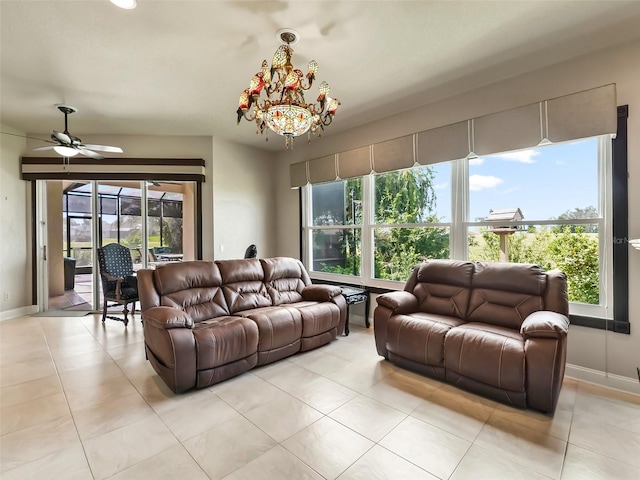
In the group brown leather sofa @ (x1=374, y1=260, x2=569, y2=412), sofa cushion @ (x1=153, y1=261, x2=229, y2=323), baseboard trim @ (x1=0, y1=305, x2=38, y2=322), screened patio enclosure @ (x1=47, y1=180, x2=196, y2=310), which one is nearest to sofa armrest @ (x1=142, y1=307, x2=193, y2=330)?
sofa cushion @ (x1=153, y1=261, x2=229, y2=323)

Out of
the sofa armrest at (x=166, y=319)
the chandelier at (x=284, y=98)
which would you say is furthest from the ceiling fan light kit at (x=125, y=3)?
the sofa armrest at (x=166, y=319)

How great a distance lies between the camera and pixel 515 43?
2.51 metres

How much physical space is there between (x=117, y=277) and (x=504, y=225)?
5182 millimetres

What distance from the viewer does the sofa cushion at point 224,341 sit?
2.51 metres

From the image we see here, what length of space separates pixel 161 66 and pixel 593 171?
4.09m

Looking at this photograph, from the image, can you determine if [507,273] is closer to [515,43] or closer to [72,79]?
[515,43]

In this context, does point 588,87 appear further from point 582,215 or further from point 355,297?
point 355,297

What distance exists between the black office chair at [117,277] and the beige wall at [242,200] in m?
1.35

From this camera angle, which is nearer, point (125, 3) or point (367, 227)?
point (125, 3)

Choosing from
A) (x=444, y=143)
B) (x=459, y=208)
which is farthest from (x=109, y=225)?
(x=459, y=208)

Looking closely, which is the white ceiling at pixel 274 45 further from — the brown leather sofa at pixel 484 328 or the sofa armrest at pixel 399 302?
the sofa armrest at pixel 399 302

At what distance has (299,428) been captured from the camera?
202cm

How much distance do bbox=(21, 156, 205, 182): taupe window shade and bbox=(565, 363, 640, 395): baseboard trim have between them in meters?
5.29

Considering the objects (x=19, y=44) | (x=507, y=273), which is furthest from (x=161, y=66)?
(x=507, y=273)
